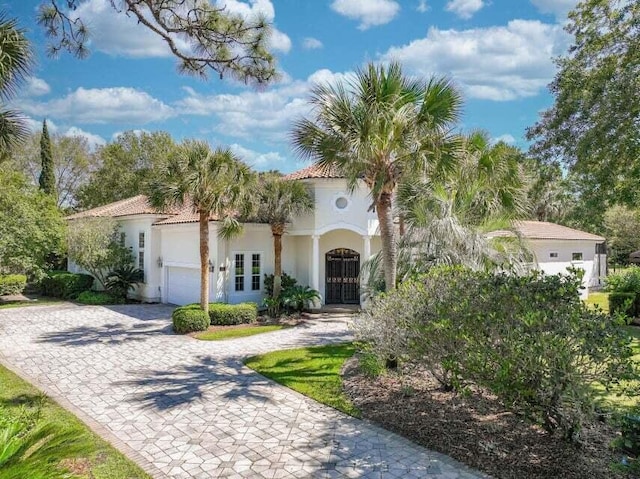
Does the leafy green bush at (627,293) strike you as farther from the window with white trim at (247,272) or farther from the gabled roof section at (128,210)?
the gabled roof section at (128,210)

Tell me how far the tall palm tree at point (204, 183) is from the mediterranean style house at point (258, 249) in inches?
146

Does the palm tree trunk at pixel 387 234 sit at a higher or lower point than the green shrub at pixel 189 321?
higher

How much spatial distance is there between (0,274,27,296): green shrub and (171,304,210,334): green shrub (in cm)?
1757

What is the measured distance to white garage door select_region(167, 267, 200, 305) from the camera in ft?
75.6

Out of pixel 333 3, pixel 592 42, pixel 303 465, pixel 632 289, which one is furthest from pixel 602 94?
pixel 632 289

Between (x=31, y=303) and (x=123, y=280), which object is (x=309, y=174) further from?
(x=31, y=303)

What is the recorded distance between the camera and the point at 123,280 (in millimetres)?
25516

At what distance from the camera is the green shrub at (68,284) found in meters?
27.5

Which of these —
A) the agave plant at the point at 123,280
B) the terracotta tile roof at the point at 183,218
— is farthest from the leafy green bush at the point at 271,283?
the agave plant at the point at 123,280

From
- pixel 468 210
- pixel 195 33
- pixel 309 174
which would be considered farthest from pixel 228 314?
pixel 195 33

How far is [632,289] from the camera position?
21.8 meters

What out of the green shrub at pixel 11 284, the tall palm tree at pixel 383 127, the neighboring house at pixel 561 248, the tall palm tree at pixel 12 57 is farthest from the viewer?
the neighboring house at pixel 561 248

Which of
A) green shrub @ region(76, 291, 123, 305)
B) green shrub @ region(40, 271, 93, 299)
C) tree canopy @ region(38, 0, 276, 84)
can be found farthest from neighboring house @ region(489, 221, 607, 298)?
green shrub @ region(40, 271, 93, 299)

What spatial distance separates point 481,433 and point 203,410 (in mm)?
5401
